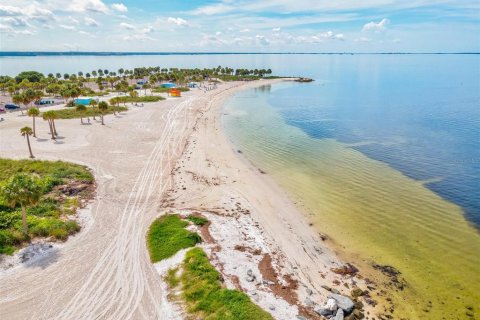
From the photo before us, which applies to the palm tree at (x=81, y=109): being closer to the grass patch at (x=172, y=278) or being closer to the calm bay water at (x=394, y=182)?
the calm bay water at (x=394, y=182)

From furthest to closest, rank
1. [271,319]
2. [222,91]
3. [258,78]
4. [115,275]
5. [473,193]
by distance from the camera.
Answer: [258,78]
[222,91]
[473,193]
[115,275]
[271,319]

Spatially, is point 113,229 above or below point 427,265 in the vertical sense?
above

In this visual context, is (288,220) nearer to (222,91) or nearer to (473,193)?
(473,193)

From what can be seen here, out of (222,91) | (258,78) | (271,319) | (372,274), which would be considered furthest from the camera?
(258,78)

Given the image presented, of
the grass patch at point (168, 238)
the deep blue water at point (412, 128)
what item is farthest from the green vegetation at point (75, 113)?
the grass patch at point (168, 238)

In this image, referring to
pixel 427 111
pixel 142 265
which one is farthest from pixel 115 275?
pixel 427 111

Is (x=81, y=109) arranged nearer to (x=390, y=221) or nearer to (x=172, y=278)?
(x=172, y=278)

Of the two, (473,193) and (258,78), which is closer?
(473,193)
